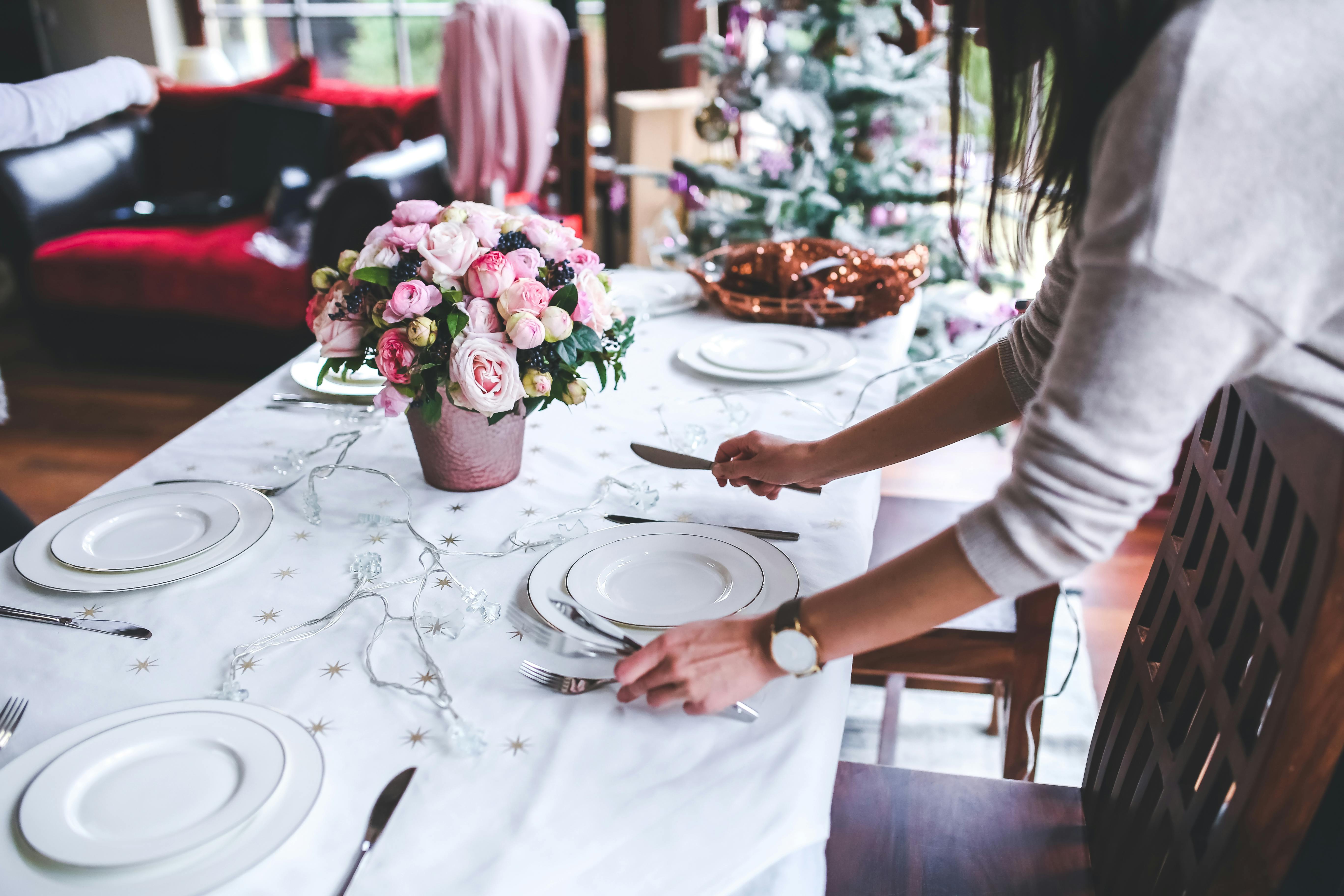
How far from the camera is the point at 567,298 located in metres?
0.86

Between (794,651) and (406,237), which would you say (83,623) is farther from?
(794,651)

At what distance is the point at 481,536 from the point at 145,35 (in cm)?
509

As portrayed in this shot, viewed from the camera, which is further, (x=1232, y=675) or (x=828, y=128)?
(x=828, y=128)

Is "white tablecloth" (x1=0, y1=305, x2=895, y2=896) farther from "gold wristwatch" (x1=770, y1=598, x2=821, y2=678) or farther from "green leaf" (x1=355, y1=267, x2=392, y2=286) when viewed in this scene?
"green leaf" (x1=355, y1=267, x2=392, y2=286)

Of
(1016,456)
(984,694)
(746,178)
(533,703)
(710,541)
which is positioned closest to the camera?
(1016,456)

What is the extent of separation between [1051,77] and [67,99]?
1.42 m

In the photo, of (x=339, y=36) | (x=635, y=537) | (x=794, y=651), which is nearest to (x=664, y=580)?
(x=635, y=537)

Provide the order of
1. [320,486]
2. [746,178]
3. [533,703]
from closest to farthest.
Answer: [533,703], [320,486], [746,178]

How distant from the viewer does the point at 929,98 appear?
7.83ft

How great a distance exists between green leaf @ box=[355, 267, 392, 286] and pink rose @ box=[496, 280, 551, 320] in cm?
11

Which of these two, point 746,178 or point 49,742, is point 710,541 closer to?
point 49,742

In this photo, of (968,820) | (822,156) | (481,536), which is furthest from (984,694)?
(822,156)

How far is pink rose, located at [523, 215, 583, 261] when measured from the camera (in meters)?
0.90

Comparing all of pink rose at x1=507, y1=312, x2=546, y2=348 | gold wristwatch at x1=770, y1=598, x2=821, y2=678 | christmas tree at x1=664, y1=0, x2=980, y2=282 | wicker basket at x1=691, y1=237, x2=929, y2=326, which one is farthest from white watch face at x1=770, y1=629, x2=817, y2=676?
christmas tree at x1=664, y1=0, x2=980, y2=282
